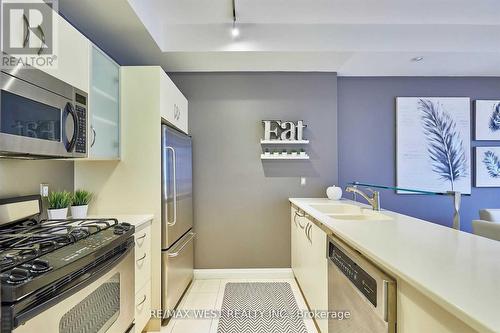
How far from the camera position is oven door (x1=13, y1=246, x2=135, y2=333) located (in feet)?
3.27

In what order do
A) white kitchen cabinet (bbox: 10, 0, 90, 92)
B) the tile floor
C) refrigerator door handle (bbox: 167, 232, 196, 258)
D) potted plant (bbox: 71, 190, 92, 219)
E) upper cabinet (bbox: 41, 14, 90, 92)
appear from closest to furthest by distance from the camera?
white kitchen cabinet (bbox: 10, 0, 90, 92) < upper cabinet (bbox: 41, 14, 90, 92) < potted plant (bbox: 71, 190, 92, 219) < the tile floor < refrigerator door handle (bbox: 167, 232, 196, 258)

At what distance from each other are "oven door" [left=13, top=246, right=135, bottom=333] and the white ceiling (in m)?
2.01

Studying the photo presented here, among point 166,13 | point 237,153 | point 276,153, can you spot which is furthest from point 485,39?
point 166,13

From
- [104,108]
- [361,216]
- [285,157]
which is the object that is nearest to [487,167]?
[361,216]

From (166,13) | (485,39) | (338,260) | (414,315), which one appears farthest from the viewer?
(485,39)

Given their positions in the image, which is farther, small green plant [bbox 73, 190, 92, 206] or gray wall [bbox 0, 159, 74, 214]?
small green plant [bbox 73, 190, 92, 206]

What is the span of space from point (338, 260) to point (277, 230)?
182 cm

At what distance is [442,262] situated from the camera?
3.15ft

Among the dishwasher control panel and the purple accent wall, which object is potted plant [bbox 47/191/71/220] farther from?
the purple accent wall

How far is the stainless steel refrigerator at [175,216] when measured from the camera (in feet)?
7.36

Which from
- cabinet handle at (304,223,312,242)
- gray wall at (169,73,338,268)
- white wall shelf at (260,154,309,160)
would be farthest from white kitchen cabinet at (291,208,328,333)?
white wall shelf at (260,154,309,160)

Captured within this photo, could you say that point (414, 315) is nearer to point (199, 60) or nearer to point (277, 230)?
point (277, 230)

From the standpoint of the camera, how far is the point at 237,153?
3.31 m

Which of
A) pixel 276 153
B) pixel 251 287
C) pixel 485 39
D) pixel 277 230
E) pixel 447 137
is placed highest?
pixel 485 39
